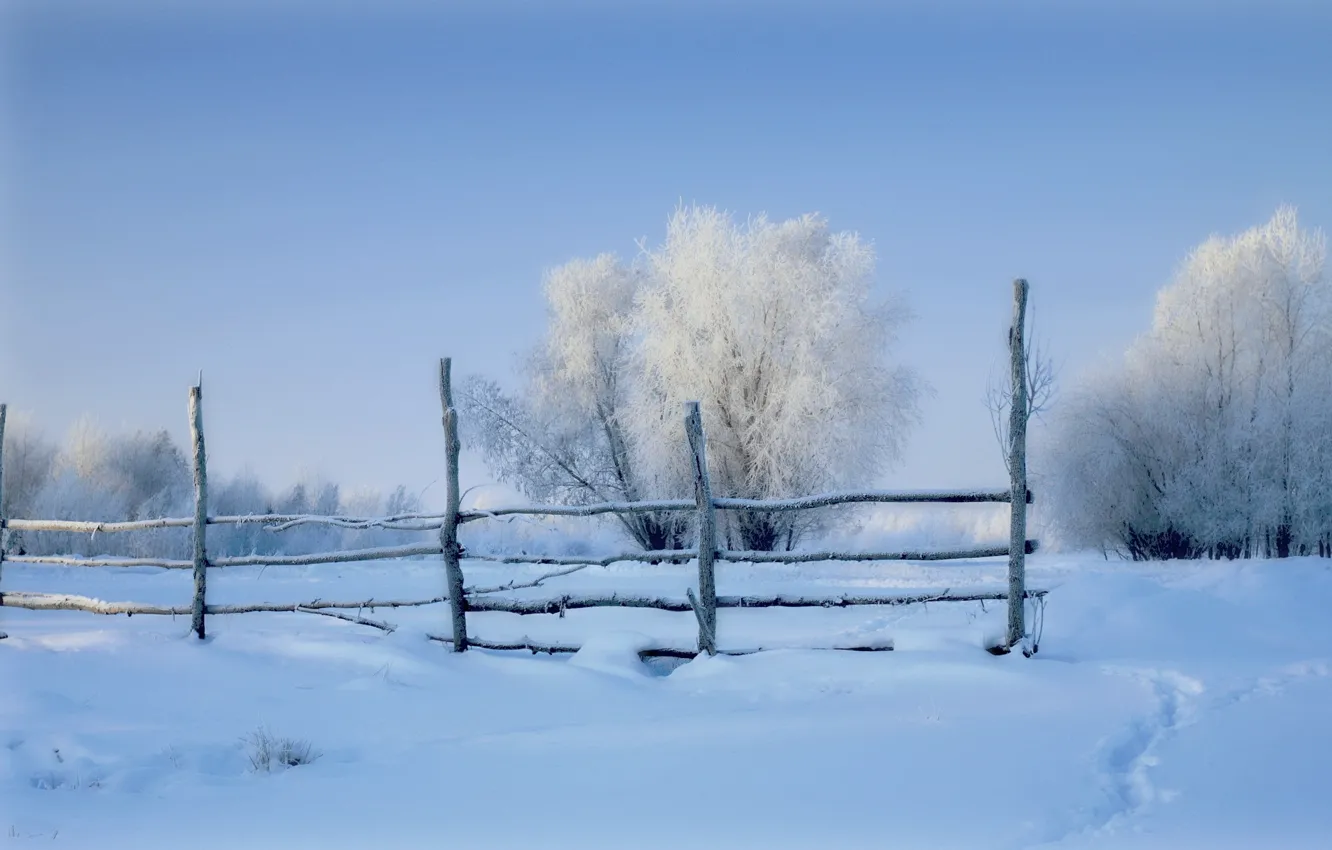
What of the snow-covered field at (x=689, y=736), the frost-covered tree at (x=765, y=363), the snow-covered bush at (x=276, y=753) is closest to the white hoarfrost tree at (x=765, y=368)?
the frost-covered tree at (x=765, y=363)

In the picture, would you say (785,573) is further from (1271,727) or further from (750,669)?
(1271,727)

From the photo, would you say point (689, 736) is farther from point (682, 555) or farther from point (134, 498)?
point (134, 498)

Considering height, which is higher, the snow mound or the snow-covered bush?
the snow-covered bush

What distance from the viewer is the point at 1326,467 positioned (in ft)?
51.9

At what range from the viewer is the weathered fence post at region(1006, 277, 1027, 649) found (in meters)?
6.02

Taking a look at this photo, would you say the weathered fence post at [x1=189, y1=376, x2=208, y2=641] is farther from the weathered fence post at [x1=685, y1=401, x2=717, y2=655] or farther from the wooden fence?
the weathered fence post at [x1=685, y1=401, x2=717, y2=655]

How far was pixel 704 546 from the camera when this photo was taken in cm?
634

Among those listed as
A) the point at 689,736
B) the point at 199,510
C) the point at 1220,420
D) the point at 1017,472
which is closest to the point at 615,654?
the point at 689,736

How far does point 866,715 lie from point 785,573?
10.2 meters

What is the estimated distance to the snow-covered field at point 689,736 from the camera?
3.12 metres

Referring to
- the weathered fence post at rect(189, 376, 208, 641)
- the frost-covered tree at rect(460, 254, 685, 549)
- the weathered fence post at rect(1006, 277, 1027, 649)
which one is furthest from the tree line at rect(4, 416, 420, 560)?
the weathered fence post at rect(1006, 277, 1027, 649)

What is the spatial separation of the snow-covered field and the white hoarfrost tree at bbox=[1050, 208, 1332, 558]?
381 inches

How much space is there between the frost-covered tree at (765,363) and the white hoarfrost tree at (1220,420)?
11.6ft

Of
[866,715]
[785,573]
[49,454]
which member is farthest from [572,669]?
[49,454]
